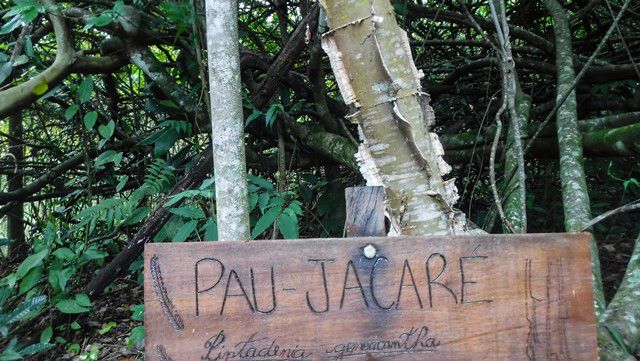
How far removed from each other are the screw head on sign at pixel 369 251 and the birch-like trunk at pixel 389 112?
47cm

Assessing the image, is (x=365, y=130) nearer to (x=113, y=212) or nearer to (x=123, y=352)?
(x=113, y=212)

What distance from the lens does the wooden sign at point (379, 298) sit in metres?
0.96

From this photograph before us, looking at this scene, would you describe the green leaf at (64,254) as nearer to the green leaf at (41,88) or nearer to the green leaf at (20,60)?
the green leaf at (41,88)

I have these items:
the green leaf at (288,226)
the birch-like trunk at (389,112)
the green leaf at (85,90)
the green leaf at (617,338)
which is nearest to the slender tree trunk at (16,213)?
the green leaf at (85,90)

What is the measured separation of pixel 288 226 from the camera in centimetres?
192

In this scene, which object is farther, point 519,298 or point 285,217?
point 285,217

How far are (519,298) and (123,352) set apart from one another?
2088 mm

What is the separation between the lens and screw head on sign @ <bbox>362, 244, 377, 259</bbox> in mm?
988

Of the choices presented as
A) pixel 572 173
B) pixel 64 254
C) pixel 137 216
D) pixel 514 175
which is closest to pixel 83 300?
pixel 64 254

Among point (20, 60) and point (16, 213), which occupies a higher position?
point (20, 60)

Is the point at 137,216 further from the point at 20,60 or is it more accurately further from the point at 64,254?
the point at 20,60

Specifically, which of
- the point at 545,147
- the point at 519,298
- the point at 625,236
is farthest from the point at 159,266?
the point at 625,236

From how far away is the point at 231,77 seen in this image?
1.69m

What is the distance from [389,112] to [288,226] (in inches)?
26.3
